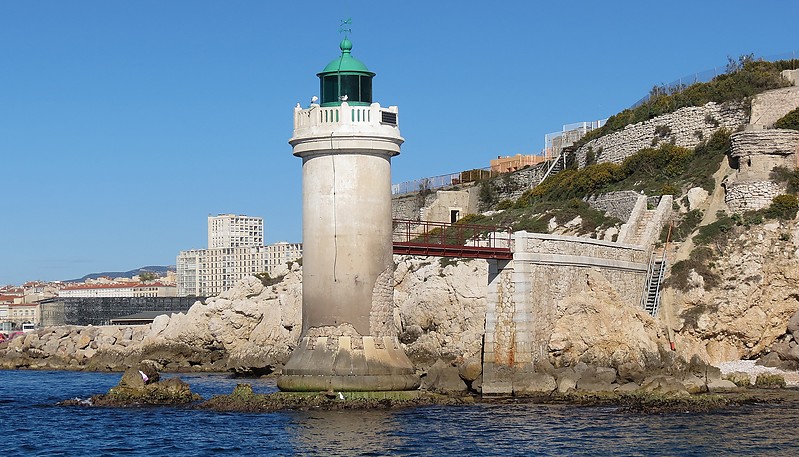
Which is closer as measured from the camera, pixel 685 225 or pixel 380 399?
pixel 380 399

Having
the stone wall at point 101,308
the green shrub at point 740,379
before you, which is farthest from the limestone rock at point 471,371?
the stone wall at point 101,308

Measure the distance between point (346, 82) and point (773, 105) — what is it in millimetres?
25052

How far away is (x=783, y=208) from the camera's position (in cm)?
4075

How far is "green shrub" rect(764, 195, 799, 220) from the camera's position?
4044cm

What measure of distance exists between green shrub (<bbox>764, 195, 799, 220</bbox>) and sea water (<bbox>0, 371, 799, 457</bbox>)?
1229 centimetres

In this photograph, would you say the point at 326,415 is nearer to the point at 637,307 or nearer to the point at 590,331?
the point at 590,331

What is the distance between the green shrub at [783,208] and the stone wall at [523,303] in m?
9.75

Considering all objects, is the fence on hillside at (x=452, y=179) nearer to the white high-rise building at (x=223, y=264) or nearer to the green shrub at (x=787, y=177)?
the green shrub at (x=787, y=177)

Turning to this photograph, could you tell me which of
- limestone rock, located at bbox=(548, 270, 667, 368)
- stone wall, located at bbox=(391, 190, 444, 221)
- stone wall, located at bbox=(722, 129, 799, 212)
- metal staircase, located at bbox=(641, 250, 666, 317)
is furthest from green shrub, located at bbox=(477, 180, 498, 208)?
limestone rock, located at bbox=(548, 270, 667, 368)

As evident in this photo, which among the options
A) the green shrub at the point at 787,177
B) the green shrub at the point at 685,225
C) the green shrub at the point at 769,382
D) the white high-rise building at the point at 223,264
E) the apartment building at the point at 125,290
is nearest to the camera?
the green shrub at the point at 769,382

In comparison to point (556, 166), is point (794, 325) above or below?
below

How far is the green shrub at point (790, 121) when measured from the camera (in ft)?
153

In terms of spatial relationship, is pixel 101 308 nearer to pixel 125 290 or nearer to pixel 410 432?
pixel 125 290

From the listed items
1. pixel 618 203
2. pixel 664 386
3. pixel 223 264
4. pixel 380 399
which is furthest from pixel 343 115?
pixel 223 264
